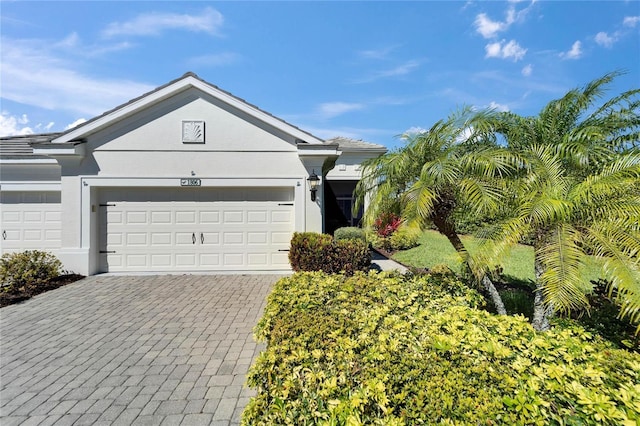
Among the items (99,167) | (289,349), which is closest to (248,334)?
(289,349)

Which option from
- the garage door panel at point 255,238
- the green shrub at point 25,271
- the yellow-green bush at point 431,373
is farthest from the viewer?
the garage door panel at point 255,238

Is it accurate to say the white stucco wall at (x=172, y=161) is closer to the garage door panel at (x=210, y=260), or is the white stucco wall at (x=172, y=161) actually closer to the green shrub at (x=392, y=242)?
the garage door panel at (x=210, y=260)

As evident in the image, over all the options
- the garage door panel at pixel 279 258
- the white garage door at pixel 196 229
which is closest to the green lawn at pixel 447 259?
the garage door panel at pixel 279 258

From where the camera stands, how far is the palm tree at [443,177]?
405 centimetres

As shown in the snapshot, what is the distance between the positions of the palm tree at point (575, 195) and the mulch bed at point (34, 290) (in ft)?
31.7

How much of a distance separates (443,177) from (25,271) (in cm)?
983

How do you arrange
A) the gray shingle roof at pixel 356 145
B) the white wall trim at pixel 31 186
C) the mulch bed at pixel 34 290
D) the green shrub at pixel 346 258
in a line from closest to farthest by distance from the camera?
the mulch bed at pixel 34 290
the green shrub at pixel 346 258
the white wall trim at pixel 31 186
the gray shingle roof at pixel 356 145

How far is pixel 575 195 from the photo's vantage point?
3.65 metres

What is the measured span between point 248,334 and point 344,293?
194 centimetres

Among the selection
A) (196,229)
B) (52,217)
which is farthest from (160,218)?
(52,217)

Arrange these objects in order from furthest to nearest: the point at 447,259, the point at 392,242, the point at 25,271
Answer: the point at 392,242, the point at 25,271, the point at 447,259

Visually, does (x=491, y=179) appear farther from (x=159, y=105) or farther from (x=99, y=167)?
(x=99, y=167)

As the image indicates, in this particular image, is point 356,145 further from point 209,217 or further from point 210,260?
point 210,260

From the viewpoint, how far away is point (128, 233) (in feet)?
29.2
